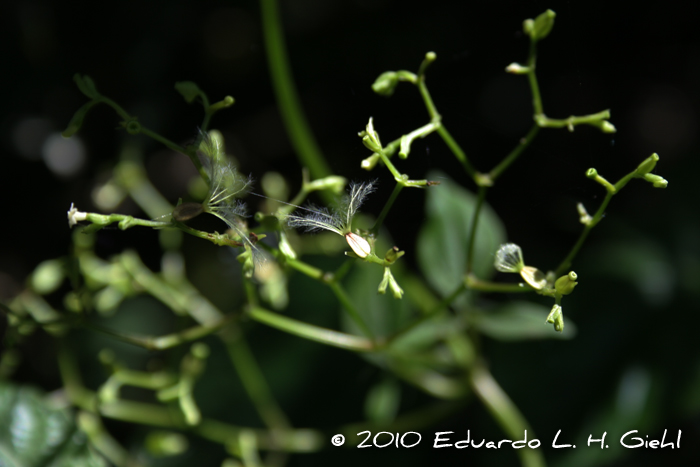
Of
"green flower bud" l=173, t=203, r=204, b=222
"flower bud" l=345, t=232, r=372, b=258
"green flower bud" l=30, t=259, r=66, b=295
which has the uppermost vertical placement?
"green flower bud" l=30, t=259, r=66, b=295

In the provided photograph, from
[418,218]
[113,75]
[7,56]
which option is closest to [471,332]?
[418,218]

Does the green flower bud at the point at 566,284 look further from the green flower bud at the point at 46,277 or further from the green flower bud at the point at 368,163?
the green flower bud at the point at 46,277

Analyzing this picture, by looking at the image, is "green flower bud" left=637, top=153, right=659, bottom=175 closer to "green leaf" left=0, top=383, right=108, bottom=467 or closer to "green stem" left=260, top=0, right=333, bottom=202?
"green stem" left=260, top=0, right=333, bottom=202

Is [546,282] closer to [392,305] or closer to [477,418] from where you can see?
[392,305]

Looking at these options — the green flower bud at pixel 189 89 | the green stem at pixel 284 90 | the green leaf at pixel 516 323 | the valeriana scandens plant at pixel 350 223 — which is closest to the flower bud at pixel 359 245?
the valeriana scandens plant at pixel 350 223

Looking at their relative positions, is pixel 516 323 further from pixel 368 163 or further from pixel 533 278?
pixel 368 163

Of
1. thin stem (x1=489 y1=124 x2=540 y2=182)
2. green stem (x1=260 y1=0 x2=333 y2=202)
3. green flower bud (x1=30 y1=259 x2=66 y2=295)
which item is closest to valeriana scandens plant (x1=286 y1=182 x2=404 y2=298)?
thin stem (x1=489 y1=124 x2=540 y2=182)
